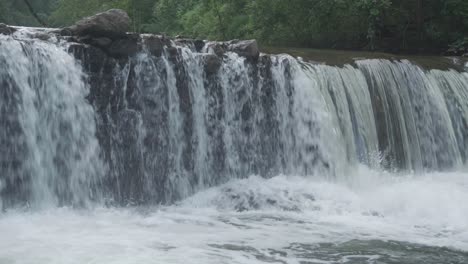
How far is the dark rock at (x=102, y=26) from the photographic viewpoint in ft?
30.5

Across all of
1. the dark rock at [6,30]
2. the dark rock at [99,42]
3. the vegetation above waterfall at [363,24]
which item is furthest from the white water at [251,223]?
the vegetation above waterfall at [363,24]

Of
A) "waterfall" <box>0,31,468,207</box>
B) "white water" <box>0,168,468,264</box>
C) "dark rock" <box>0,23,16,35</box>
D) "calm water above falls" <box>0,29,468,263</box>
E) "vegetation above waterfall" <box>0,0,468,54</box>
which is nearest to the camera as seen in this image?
"white water" <box>0,168,468,264</box>

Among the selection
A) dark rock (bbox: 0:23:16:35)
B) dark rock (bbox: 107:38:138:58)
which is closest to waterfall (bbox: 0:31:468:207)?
dark rock (bbox: 107:38:138:58)

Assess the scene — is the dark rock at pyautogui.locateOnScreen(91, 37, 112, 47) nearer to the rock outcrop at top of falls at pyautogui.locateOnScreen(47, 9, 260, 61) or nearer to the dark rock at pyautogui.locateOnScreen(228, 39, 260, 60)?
the rock outcrop at top of falls at pyautogui.locateOnScreen(47, 9, 260, 61)

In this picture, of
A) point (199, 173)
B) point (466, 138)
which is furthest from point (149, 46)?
point (466, 138)

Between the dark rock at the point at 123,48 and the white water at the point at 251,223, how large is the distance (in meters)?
2.34

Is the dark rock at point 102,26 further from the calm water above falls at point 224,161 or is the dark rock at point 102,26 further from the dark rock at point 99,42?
the calm water above falls at point 224,161

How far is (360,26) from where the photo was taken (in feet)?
55.4

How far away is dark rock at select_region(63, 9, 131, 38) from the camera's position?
30.5 ft

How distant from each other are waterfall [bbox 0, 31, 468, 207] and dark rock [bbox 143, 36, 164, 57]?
0.06 m

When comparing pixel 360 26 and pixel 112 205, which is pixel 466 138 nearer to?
pixel 360 26

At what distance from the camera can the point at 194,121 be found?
10141 mm

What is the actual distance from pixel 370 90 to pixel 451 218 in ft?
12.6

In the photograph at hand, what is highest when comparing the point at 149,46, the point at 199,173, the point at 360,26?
the point at 360,26
